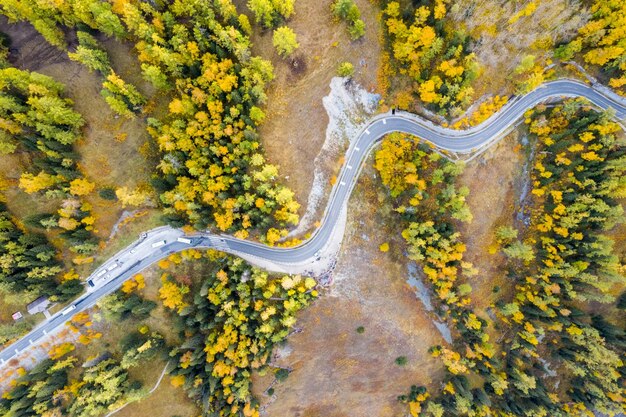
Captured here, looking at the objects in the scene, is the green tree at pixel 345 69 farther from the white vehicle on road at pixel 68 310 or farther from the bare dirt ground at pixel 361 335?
the white vehicle on road at pixel 68 310

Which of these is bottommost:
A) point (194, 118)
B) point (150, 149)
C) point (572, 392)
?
point (572, 392)

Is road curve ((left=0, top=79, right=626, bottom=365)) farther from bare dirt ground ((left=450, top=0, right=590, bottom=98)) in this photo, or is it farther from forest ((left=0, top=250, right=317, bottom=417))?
bare dirt ground ((left=450, top=0, right=590, bottom=98))

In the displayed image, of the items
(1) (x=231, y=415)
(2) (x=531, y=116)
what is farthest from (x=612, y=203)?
(1) (x=231, y=415)

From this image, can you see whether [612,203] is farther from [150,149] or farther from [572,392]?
[150,149]

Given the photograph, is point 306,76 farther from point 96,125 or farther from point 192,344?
point 192,344

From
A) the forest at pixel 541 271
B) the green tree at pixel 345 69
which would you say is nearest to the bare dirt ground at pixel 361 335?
the forest at pixel 541 271

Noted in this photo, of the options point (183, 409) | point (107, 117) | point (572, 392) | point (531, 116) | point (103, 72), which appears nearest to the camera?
point (103, 72)

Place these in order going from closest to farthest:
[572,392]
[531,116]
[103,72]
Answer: [103,72]
[531,116]
[572,392]

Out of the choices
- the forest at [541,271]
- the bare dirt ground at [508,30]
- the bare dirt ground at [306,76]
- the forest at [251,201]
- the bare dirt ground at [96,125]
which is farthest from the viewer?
the forest at [541,271]
